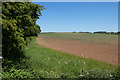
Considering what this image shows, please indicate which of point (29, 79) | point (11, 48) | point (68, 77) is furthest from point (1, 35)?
point (68, 77)

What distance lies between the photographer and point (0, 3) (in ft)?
20.0

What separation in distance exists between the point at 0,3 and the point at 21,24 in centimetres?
138

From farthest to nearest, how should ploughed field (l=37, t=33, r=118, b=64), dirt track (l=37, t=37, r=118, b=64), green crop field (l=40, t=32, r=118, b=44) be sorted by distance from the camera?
1. green crop field (l=40, t=32, r=118, b=44)
2. ploughed field (l=37, t=33, r=118, b=64)
3. dirt track (l=37, t=37, r=118, b=64)

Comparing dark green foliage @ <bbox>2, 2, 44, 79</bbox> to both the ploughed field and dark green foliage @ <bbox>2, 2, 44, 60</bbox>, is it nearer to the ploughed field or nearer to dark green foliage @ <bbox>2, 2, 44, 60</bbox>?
dark green foliage @ <bbox>2, 2, 44, 60</bbox>

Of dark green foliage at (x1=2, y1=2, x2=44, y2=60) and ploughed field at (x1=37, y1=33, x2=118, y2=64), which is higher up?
dark green foliage at (x1=2, y1=2, x2=44, y2=60)

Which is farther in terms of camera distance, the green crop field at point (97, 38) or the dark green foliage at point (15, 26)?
the green crop field at point (97, 38)

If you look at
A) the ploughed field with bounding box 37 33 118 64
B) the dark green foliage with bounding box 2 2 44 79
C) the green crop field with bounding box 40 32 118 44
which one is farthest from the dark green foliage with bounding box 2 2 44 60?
the green crop field with bounding box 40 32 118 44

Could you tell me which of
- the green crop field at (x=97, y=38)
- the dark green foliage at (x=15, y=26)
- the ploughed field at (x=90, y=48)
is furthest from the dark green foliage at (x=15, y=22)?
the green crop field at (x=97, y=38)

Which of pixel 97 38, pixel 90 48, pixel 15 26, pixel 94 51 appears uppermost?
pixel 15 26

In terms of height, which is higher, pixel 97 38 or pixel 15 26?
pixel 15 26

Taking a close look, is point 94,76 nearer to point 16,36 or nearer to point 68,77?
point 68,77

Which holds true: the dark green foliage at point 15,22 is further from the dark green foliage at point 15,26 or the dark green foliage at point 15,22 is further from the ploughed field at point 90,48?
the ploughed field at point 90,48

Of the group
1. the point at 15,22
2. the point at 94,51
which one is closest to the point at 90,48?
the point at 94,51

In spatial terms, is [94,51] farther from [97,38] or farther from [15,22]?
[97,38]
